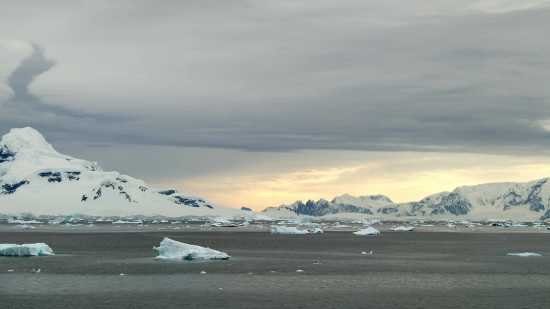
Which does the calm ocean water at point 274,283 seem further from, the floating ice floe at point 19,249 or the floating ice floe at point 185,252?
the floating ice floe at point 19,249

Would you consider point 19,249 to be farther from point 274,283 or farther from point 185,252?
point 274,283

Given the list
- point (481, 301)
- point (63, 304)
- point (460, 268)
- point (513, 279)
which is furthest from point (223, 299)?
point (460, 268)

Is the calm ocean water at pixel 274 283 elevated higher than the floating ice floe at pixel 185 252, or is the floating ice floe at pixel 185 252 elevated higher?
the floating ice floe at pixel 185 252

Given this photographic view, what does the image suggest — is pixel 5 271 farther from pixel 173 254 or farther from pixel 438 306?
pixel 438 306

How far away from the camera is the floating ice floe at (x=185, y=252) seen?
72.9 m

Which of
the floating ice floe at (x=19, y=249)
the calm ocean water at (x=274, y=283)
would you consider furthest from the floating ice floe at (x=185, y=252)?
the floating ice floe at (x=19, y=249)

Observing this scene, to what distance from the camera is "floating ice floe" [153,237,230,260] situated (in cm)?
7288

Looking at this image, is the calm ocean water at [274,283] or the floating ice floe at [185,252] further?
the floating ice floe at [185,252]

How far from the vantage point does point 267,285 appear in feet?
173

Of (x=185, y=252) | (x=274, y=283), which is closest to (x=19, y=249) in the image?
(x=185, y=252)

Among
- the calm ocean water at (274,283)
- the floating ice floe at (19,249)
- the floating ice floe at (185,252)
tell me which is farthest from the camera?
the floating ice floe at (19,249)

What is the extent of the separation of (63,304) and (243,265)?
2918 cm

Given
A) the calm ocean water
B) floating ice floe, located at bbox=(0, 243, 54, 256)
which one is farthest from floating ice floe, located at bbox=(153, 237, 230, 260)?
floating ice floe, located at bbox=(0, 243, 54, 256)

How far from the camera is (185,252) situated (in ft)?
244
